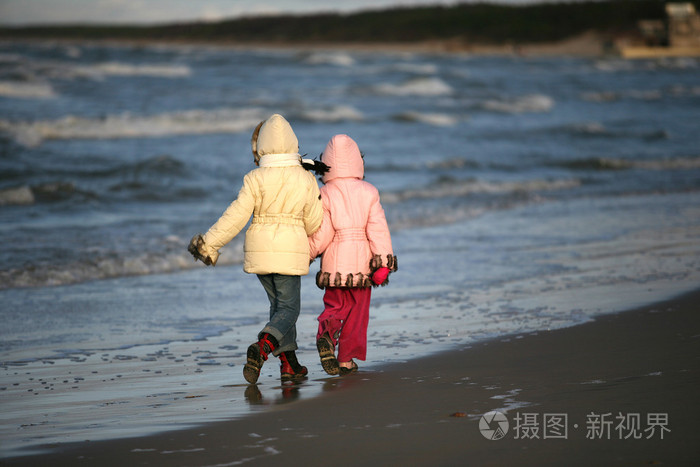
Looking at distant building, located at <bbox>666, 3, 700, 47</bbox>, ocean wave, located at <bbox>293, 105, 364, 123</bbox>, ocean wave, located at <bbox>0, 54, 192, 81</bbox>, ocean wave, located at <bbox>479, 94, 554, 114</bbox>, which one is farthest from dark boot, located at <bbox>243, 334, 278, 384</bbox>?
distant building, located at <bbox>666, 3, 700, 47</bbox>

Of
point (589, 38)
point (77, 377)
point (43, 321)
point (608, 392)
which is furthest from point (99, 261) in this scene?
point (589, 38)

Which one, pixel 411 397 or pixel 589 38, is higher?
pixel 589 38

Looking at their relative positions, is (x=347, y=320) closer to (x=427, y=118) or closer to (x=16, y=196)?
(x=16, y=196)

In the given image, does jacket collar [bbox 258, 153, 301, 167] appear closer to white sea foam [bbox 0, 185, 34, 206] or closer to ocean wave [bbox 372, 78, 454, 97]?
white sea foam [bbox 0, 185, 34, 206]

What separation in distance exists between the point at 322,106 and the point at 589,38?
72.9 m

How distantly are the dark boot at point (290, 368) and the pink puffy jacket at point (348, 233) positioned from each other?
0.43 metres

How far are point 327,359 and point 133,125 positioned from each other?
16813mm

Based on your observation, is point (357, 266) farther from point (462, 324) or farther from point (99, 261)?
point (99, 261)

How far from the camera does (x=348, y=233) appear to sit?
4562mm

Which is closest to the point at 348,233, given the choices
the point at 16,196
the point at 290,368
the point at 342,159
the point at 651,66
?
the point at 342,159

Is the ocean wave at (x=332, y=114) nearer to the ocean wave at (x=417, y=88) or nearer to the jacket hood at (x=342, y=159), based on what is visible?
the ocean wave at (x=417, y=88)

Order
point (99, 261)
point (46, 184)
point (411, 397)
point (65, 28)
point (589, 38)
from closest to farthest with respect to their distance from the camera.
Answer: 1. point (411, 397)
2. point (99, 261)
3. point (46, 184)
4. point (589, 38)
5. point (65, 28)

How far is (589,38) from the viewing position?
91375mm

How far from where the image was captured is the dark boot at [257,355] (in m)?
4.12
